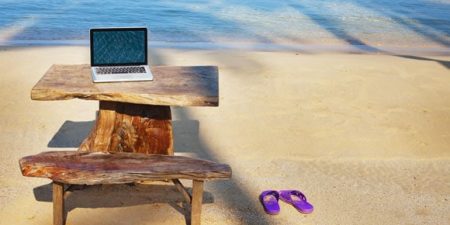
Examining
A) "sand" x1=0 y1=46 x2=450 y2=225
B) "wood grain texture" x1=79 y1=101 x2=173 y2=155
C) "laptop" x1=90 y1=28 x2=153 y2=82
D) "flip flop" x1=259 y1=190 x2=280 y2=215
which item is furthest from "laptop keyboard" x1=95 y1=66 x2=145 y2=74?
"flip flop" x1=259 y1=190 x2=280 y2=215

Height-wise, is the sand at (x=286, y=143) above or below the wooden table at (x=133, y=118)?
below

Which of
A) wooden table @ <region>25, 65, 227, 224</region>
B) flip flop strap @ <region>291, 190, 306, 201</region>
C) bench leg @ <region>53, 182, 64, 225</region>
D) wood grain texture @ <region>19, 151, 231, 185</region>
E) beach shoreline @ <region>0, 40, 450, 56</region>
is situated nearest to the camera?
wood grain texture @ <region>19, 151, 231, 185</region>

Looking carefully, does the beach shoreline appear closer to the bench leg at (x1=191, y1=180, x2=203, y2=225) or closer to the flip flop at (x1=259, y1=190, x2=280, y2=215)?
the flip flop at (x1=259, y1=190, x2=280, y2=215)

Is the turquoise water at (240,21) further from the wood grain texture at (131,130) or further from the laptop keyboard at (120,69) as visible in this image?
the laptop keyboard at (120,69)

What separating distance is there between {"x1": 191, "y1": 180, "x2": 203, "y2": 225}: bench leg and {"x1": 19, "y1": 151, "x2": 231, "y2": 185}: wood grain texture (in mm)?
133

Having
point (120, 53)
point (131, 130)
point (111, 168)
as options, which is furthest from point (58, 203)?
point (120, 53)

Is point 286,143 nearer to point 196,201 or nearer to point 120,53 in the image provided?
point 196,201

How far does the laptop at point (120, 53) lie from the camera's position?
3.78 m

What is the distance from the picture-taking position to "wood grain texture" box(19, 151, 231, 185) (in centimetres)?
330

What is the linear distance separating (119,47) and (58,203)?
1.05 m

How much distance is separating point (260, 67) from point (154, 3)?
10.8 metres

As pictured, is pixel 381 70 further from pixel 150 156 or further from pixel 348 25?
pixel 348 25

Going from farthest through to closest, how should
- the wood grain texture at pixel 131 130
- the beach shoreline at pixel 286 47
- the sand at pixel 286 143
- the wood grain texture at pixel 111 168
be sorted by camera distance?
the beach shoreline at pixel 286 47 < the sand at pixel 286 143 < the wood grain texture at pixel 131 130 < the wood grain texture at pixel 111 168

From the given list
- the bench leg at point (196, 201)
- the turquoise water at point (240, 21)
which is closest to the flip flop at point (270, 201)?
the bench leg at point (196, 201)
